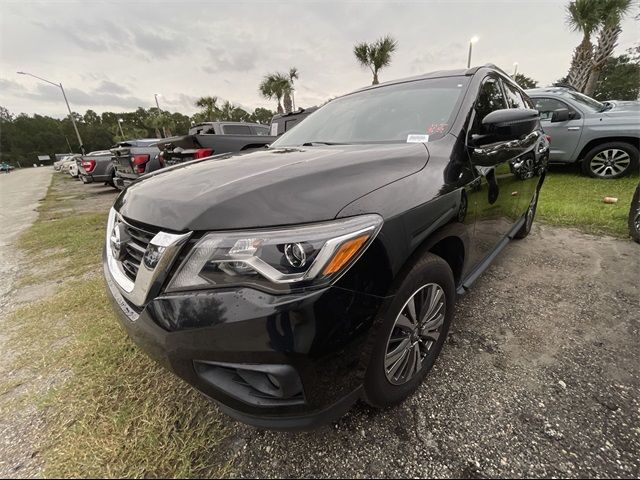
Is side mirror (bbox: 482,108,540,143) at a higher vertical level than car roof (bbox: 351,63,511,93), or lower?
lower

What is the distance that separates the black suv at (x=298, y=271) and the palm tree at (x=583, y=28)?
16876 millimetres

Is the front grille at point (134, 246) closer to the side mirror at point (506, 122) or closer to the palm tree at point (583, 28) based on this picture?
the side mirror at point (506, 122)

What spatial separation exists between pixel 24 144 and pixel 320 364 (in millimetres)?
95265

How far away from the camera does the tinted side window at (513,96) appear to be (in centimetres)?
274

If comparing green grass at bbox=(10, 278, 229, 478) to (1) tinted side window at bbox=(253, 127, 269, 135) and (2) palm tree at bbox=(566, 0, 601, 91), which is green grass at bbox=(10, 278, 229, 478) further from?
(2) palm tree at bbox=(566, 0, 601, 91)

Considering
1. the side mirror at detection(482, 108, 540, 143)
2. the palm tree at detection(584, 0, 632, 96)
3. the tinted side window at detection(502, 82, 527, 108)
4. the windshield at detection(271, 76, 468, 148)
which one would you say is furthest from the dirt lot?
the palm tree at detection(584, 0, 632, 96)

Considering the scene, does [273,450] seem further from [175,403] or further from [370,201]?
[370,201]

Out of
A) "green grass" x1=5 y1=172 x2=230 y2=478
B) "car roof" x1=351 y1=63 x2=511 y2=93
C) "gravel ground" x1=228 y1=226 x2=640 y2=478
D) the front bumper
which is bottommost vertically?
"gravel ground" x1=228 y1=226 x2=640 y2=478

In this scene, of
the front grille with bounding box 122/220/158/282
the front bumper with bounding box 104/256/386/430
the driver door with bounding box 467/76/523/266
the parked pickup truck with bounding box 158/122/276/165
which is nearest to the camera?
the front bumper with bounding box 104/256/386/430

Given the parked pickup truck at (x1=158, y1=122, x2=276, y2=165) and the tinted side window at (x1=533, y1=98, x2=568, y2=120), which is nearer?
the parked pickup truck at (x1=158, y1=122, x2=276, y2=165)

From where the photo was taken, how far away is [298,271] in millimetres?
1053

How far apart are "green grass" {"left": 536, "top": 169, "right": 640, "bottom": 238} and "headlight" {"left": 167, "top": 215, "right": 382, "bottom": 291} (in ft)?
14.2

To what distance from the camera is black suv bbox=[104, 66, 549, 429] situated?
106 cm

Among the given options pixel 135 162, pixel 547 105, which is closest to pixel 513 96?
pixel 547 105
